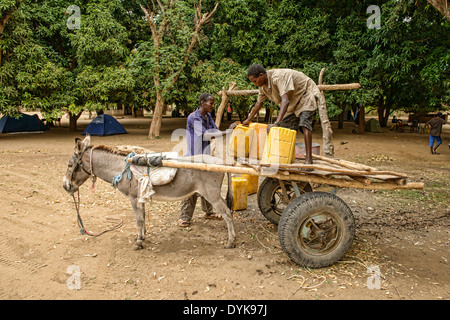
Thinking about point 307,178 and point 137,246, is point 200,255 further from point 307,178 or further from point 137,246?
point 307,178

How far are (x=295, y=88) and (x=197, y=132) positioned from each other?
5.53ft

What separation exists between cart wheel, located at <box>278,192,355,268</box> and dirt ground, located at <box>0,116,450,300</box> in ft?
0.67

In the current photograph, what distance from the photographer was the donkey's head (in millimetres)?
4391

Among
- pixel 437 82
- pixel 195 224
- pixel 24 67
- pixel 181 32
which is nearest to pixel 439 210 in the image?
pixel 195 224

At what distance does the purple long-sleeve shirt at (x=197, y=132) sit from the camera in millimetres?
4781

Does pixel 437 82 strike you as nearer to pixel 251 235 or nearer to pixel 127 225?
pixel 251 235

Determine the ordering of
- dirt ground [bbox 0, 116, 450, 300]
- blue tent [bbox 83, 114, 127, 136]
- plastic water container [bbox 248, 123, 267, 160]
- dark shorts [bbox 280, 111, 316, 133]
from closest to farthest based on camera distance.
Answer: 1. dirt ground [bbox 0, 116, 450, 300]
2. dark shorts [bbox 280, 111, 316, 133]
3. plastic water container [bbox 248, 123, 267, 160]
4. blue tent [bbox 83, 114, 127, 136]

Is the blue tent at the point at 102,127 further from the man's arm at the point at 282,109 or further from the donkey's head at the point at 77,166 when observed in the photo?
the man's arm at the point at 282,109

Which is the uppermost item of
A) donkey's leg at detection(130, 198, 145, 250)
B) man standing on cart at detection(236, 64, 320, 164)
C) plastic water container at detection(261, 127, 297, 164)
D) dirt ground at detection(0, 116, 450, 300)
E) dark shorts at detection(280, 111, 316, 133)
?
man standing on cart at detection(236, 64, 320, 164)

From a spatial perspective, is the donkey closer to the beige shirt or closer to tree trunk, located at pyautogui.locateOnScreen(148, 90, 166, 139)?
the beige shirt

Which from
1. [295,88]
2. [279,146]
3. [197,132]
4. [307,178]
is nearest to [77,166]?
[197,132]

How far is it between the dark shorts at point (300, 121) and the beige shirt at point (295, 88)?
9 centimetres

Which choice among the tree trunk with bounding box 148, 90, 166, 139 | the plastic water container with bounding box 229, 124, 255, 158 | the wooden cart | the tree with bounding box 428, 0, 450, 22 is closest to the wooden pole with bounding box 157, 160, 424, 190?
the wooden cart

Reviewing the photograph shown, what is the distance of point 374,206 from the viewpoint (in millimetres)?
6395
